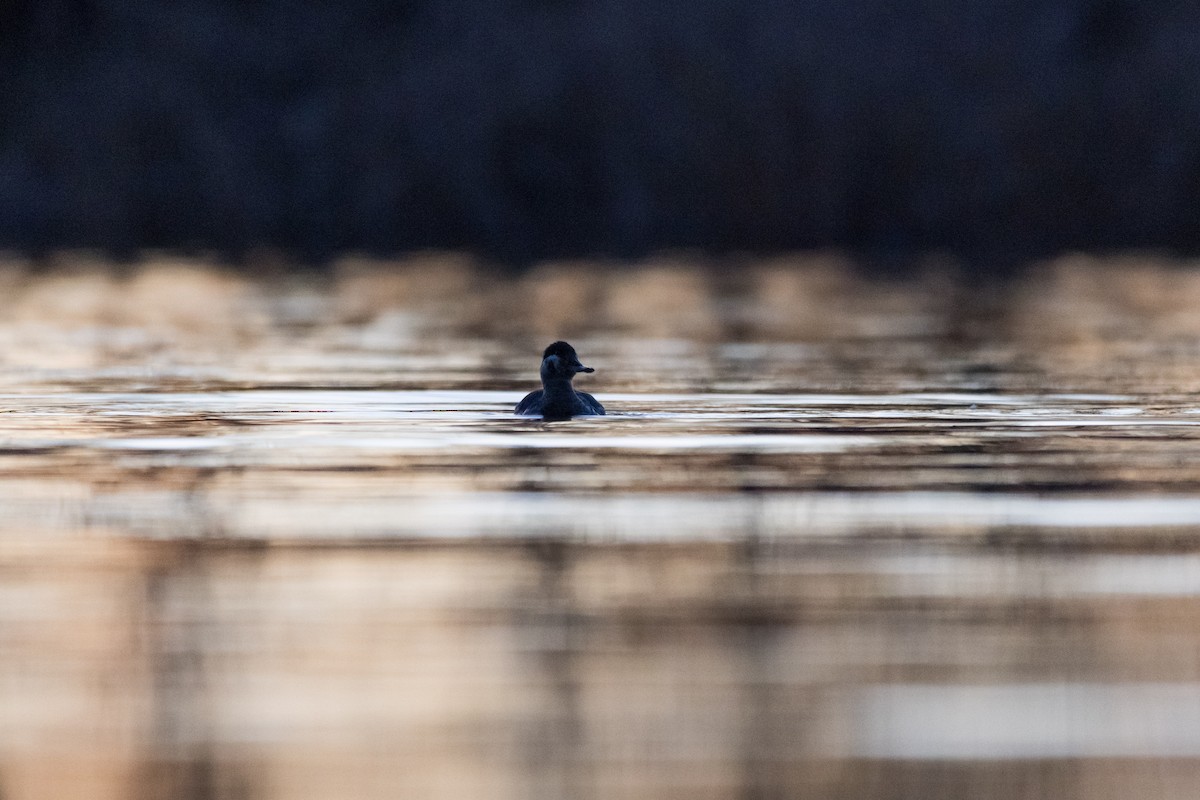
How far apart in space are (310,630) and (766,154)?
4217cm

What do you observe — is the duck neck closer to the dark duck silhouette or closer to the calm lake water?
the dark duck silhouette

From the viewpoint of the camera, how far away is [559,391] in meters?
16.4

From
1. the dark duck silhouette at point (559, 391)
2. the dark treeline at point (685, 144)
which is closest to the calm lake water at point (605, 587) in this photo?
the dark duck silhouette at point (559, 391)

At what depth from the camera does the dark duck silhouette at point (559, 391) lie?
1627 centimetres

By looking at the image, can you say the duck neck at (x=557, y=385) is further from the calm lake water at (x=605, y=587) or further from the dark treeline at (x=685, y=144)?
the dark treeline at (x=685, y=144)

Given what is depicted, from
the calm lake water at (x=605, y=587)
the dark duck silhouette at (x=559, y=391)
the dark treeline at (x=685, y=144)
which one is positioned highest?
the dark treeline at (x=685, y=144)

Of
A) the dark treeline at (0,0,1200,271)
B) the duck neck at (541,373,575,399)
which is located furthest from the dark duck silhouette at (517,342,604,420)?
the dark treeline at (0,0,1200,271)

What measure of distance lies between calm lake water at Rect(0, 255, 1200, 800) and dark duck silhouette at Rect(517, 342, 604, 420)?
0.17m

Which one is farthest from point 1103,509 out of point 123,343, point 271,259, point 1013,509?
point 271,259

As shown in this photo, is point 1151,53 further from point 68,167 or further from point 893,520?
point 893,520

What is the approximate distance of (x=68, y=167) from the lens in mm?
57531

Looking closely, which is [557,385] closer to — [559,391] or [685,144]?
[559,391]

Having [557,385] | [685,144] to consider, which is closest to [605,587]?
[557,385]

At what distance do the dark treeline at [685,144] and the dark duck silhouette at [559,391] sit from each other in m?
31.2
